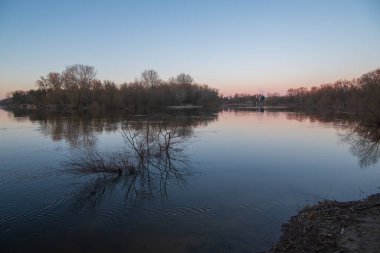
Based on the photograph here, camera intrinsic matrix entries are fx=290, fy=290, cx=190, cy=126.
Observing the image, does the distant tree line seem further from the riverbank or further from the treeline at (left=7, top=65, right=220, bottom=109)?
the treeline at (left=7, top=65, right=220, bottom=109)

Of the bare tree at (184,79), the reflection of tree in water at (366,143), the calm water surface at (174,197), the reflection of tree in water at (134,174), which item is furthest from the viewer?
the bare tree at (184,79)

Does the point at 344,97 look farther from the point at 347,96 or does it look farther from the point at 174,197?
the point at 174,197

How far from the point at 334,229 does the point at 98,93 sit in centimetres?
9160

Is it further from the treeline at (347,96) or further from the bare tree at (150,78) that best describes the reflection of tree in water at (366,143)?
the bare tree at (150,78)

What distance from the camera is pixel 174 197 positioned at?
35.2 feet

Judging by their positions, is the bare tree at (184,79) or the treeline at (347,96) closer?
the treeline at (347,96)

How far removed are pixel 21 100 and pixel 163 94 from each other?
77.9m

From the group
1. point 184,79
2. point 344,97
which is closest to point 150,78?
point 184,79

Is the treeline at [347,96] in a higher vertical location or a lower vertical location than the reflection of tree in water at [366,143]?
higher

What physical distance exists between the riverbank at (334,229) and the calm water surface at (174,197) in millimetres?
593

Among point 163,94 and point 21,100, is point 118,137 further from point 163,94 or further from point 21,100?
point 21,100

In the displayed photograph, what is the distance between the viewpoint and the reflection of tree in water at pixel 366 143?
1732cm

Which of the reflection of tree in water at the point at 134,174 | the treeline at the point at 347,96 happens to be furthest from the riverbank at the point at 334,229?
the treeline at the point at 347,96

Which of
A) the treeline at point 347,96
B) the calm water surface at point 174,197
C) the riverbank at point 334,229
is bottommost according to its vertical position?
the calm water surface at point 174,197
